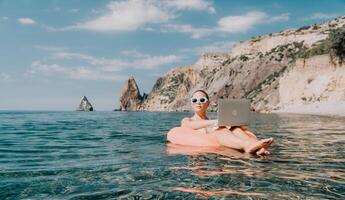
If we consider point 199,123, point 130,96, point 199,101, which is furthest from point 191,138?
point 130,96

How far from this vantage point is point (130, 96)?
18762 cm

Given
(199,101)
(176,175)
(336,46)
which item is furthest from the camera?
(336,46)

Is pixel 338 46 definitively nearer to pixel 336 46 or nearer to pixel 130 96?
pixel 336 46

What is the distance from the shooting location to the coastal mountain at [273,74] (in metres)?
64.1

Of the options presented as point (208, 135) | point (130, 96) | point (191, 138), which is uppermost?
point (130, 96)

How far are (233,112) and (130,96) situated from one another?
17802cm

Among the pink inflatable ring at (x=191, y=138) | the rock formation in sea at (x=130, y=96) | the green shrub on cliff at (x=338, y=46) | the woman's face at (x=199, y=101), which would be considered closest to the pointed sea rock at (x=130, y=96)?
the rock formation in sea at (x=130, y=96)

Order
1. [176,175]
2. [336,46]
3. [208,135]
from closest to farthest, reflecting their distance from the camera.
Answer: [176,175], [208,135], [336,46]

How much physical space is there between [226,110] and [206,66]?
140584mm

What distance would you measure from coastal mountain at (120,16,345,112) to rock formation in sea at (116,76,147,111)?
0.49 m

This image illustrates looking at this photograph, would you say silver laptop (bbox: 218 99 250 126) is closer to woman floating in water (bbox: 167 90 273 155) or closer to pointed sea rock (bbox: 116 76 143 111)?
woman floating in water (bbox: 167 90 273 155)

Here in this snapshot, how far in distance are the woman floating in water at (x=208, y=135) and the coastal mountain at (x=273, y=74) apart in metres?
50.5

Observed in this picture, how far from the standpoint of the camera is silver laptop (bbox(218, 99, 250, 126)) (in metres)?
10.9

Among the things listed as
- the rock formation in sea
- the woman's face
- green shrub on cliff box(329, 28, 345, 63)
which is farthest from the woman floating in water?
the rock formation in sea
